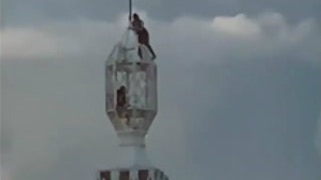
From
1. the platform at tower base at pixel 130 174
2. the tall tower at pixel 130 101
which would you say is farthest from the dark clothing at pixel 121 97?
the platform at tower base at pixel 130 174

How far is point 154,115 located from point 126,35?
3.33 ft

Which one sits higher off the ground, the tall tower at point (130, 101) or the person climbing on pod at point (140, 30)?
the person climbing on pod at point (140, 30)

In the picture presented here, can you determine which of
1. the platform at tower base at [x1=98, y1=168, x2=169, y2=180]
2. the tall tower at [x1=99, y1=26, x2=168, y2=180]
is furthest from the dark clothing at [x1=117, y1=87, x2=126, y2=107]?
the platform at tower base at [x1=98, y1=168, x2=169, y2=180]

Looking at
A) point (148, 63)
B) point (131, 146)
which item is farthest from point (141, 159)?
point (148, 63)

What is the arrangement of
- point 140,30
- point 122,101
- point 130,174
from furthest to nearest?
1. point 140,30
2. point 122,101
3. point 130,174

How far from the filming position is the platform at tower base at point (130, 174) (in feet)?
42.2

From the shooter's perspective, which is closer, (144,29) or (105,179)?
(105,179)

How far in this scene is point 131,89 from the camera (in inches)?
516

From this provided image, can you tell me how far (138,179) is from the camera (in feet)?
42.1

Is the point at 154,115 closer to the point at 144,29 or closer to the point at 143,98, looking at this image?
the point at 143,98

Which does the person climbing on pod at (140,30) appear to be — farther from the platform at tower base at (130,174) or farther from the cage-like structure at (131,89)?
the platform at tower base at (130,174)

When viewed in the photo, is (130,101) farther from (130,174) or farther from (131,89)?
(130,174)

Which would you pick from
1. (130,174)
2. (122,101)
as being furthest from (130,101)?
(130,174)

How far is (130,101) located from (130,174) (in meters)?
0.82
